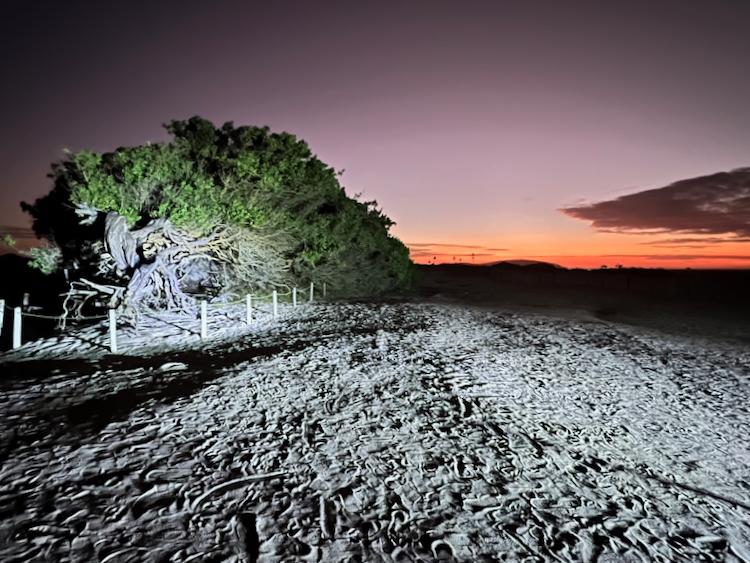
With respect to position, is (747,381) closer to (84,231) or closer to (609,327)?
(609,327)

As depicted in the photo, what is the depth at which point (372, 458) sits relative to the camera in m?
4.69

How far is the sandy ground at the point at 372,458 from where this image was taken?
3.38 m

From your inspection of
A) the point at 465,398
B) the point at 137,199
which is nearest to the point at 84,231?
the point at 137,199

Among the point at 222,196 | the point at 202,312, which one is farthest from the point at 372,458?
the point at 222,196

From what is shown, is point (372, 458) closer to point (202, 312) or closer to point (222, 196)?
point (202, 312)

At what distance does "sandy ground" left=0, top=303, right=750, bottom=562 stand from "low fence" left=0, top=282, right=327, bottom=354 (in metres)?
1.41

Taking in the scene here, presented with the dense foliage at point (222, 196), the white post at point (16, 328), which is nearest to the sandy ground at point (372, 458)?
the white post at point (16, 328)

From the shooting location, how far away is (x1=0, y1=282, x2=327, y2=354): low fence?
10.3 meters

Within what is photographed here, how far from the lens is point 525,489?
166 inches

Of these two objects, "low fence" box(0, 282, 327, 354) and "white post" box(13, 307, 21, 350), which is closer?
"low fence" box(0, 282, 327, 354)

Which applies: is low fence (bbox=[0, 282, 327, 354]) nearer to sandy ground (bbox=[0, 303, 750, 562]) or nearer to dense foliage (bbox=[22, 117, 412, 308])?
dense foliage (bbox=[22, 117, 412, 308])

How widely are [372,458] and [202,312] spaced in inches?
356

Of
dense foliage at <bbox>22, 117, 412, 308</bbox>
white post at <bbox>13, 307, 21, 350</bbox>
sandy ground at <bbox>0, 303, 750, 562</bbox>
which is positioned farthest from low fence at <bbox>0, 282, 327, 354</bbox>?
sandy ground at <bbox>0, 303, 750, 562</bbox>

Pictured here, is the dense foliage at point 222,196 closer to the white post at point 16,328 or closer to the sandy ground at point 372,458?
the white post at point 16,328
